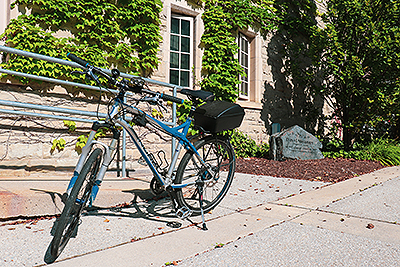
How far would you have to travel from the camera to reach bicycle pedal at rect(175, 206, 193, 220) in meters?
2.68

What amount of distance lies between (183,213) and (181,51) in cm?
466

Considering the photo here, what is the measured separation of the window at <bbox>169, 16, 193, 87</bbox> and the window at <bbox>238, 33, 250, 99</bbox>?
172 cm

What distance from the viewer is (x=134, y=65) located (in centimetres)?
553

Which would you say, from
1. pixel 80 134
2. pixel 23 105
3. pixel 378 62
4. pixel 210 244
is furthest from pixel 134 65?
pixel 378 62

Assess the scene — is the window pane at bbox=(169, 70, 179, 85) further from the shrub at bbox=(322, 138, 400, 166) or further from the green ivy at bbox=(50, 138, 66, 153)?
the shrub at bbox=(322, 138, 400, 166)

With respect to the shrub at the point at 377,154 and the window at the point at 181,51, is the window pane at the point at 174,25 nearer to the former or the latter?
the window at the point at 181,51

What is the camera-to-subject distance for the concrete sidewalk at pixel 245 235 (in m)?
1.95

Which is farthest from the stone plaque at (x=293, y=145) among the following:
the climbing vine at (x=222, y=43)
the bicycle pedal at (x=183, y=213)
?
the bicycle pedal at (x=183, y=213)

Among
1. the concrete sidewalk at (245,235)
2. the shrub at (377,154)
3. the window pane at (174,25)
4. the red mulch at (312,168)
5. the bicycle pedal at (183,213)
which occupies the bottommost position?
the concrete sidewalk at (245,235)

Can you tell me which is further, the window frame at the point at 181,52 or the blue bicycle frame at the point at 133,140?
the window frame at the point at 181,52

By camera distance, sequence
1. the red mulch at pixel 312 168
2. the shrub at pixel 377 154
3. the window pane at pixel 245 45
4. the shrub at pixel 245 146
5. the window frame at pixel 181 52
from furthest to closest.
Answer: the window pane at pixel 245 45
the shrub at pixel 245 146
the shrub at pixel 377 154
the window frame at pixel 181 52
the red mulch at pixel 312 168

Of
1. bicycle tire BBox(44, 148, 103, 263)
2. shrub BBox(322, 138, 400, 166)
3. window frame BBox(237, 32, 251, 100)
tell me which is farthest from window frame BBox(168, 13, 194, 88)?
bicycle tire BBox(44, 148, 103, 263)

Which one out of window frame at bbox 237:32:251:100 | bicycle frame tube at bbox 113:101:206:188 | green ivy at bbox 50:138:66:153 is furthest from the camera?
window frame at bbox 237:32:251:100

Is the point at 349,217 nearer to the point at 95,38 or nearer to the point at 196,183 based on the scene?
the point at 196,183
